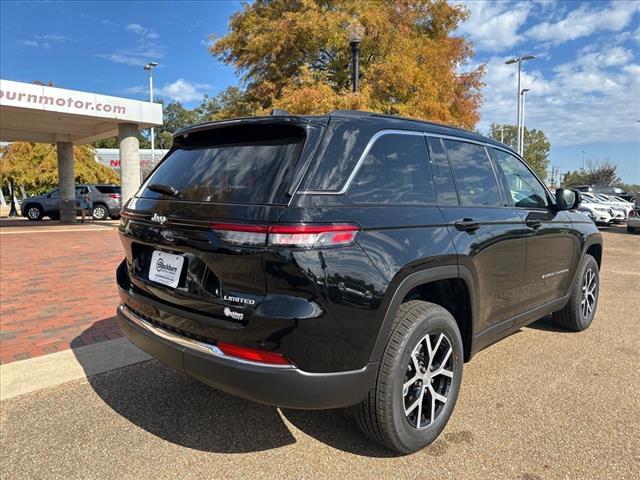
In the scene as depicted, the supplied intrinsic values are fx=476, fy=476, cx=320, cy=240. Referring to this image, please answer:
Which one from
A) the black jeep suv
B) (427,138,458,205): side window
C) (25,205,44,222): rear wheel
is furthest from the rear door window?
(427,138,458,205): side window

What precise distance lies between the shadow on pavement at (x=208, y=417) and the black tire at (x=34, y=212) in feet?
72.8

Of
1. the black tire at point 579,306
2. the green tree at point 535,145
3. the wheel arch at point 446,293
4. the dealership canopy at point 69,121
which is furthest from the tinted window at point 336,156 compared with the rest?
the green tree at point 535,145

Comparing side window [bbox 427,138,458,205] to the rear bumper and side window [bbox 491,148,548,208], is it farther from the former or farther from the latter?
the rear bumper

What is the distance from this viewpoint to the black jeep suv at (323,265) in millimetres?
2193

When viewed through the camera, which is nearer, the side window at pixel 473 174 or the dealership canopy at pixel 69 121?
the side window at pixel 473 174

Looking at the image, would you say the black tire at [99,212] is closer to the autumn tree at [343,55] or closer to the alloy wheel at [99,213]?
the alloy wheel at [99,213]

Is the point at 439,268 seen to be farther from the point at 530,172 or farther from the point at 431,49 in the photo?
the point at 431,49

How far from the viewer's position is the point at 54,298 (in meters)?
6.02

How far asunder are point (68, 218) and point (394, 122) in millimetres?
20349

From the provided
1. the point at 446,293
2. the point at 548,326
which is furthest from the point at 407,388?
the point at 548,326

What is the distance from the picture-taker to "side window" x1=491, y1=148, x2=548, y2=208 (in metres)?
3.77

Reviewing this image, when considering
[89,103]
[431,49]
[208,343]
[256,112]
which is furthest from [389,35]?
[208,343]

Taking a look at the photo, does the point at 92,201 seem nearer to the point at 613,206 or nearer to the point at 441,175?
the point at 441,175

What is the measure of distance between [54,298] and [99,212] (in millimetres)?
17424
